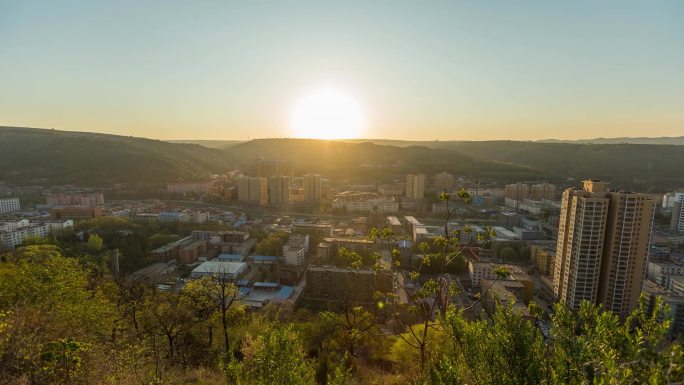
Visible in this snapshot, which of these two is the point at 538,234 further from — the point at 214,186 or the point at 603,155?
the point at 603,155

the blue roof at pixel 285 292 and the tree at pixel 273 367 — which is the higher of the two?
the tree at pixel 273 367

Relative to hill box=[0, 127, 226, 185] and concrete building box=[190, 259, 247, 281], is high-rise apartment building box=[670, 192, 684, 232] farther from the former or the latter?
hill box=[0, 127, 226, 185]

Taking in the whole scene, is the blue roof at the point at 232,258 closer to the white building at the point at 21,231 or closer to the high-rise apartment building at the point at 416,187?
the white building at the point at 21,231

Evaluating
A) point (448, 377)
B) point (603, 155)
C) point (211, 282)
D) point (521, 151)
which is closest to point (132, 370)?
point (211, 282)

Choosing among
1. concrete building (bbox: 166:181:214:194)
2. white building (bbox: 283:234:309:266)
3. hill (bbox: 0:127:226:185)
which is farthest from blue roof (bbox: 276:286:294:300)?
hill (bbox: 0:127:226:185)

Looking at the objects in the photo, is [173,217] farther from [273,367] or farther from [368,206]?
[273,367]

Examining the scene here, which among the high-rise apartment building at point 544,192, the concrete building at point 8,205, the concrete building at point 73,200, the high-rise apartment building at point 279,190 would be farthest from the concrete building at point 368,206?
the concrete building at point 8,205

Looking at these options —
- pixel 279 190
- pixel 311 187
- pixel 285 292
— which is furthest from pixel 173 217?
pixel 285 292
